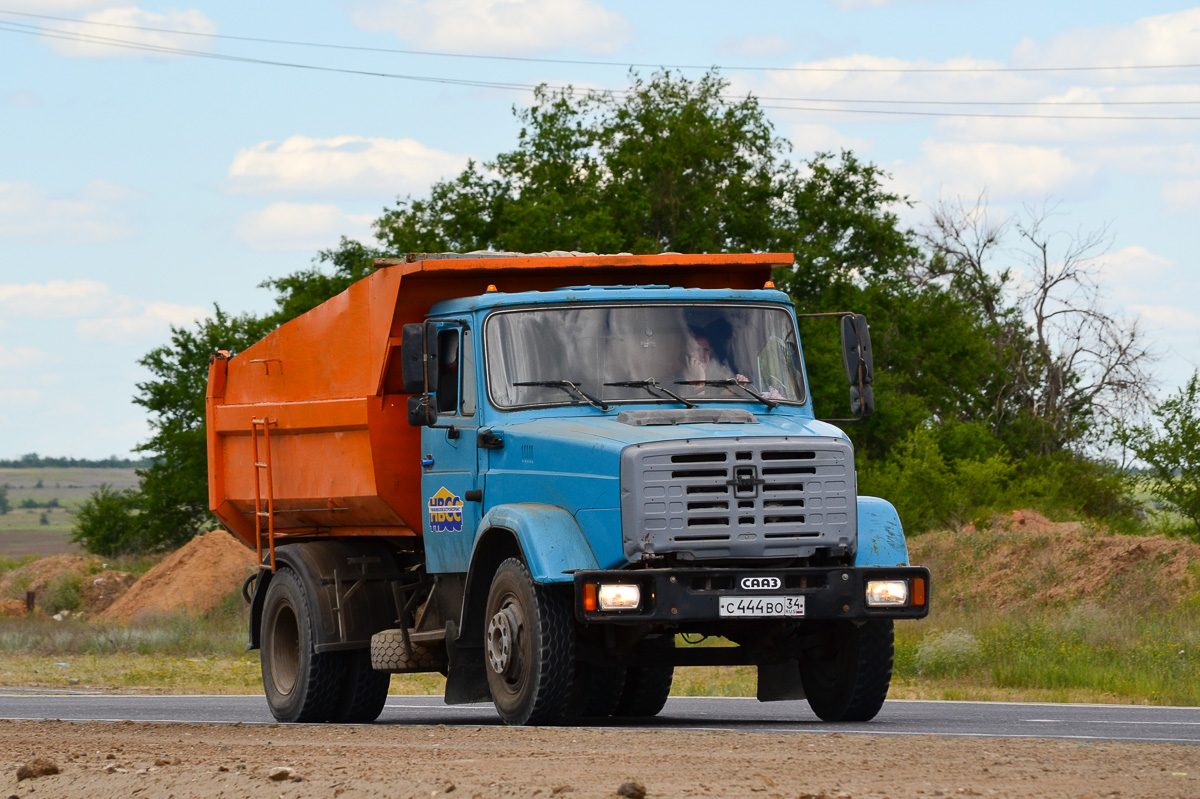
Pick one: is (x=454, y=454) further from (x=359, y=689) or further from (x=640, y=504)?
(x=359, y=689)

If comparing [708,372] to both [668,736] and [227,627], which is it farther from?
[227,627]

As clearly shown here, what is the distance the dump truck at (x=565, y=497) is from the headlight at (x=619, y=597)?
0.05ft

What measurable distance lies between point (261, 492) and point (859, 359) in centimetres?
543

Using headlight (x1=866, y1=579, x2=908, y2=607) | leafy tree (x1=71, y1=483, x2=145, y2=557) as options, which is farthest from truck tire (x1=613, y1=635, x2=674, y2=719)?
leafy tree (x1=71, y1=483, x2=145, y2=557)

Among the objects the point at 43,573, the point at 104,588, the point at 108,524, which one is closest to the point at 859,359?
the point at 104,588

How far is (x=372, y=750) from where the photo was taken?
941cm

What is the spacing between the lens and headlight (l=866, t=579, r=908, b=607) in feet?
34.7

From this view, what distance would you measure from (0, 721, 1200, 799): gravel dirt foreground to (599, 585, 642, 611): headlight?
72 cm

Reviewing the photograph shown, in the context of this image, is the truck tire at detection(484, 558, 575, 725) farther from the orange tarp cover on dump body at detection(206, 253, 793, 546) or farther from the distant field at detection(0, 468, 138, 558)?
the distant field at detection(0, 468, 138, 558)

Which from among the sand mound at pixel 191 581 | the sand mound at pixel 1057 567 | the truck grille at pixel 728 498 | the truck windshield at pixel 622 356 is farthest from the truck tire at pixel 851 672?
the sand mound at pixel 191 581

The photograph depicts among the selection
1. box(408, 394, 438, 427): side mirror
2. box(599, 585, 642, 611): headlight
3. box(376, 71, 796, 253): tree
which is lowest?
box(599, 585, 642, 611): headlight

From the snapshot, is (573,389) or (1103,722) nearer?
(573,389)

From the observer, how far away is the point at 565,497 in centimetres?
1061

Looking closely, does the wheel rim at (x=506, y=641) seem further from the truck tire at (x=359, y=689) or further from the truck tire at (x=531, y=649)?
the truck tire at (x=359, y=689)
